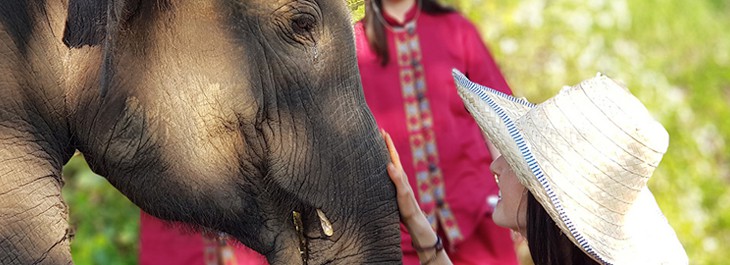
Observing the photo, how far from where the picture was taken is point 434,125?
12.5ft

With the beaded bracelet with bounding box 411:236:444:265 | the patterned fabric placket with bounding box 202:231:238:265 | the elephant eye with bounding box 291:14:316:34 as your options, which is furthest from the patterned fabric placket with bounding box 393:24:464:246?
the elephant eye with bounding box 291:14:316:34

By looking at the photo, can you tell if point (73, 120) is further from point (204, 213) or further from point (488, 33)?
point (488, 33)

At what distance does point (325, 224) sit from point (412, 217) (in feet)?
0.84

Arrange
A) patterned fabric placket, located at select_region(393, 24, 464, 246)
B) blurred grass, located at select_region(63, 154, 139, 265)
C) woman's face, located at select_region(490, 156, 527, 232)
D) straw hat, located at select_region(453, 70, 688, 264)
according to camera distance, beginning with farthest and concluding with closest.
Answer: blurred grass, located at select_region(63, 154, 139, 265) < patterned fabric placket, located at select_region(393, 24, 464, 246) < woman's face, located at select_region(490, 156, 527, 232) < straw hat, located at select_region(453, 70, 688, 264)

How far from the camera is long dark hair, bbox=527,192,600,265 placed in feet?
7.81

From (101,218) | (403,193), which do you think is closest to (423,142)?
(403,193)

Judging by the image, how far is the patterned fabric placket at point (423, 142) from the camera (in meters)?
3.78

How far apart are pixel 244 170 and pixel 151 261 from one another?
1672 mm

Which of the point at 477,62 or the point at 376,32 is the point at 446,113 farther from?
the point at 376,32

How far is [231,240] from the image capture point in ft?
8.20

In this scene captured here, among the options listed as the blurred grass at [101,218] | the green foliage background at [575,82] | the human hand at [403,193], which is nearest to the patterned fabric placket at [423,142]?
the human hand at [403,193]

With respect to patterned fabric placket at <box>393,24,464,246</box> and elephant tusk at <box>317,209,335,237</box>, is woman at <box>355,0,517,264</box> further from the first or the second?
elephant tusk at <box>317,209,335,237</box>

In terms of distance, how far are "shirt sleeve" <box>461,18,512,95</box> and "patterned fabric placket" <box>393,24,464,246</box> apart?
0.17 m

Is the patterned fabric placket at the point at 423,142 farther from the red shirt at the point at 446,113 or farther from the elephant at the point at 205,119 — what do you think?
the elephant at the point at 205,119
